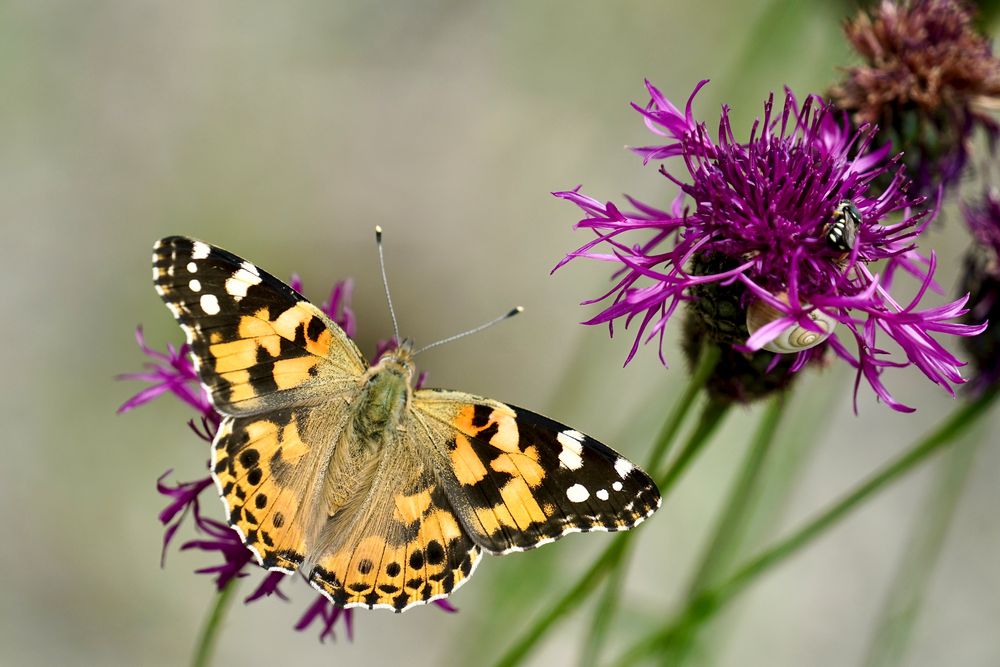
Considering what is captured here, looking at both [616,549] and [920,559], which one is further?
[920,559]

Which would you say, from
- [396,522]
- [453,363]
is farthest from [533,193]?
[396,522]

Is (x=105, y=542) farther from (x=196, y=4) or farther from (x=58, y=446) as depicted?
(x=196, y=4)

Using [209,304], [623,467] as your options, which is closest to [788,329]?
[623,467]

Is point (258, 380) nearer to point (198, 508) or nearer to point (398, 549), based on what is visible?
point (198, 508)

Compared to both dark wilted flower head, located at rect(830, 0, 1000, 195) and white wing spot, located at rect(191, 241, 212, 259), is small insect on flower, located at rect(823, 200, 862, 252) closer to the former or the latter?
dark wilted flower head, located at rect(830, 0, 1000, 195)

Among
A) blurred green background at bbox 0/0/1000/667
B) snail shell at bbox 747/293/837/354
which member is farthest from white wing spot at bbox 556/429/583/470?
blurred green background at bbox 0/0/1000/667

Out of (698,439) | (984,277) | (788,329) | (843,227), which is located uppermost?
(984,277)
